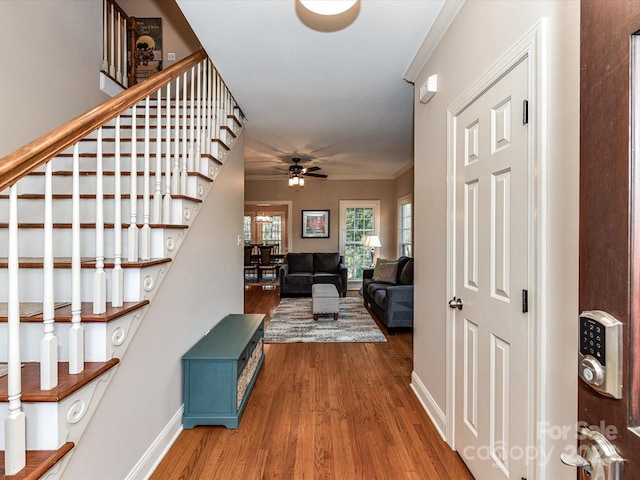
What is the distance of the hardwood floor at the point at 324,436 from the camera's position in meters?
1.78

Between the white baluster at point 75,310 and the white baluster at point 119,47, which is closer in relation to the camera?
the white baluster at point 75,310

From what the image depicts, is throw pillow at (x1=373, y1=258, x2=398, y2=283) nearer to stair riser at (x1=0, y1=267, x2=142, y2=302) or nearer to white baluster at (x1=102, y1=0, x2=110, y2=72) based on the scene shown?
stair riser at (x1=0, y1=267, x2=142, y2=302)

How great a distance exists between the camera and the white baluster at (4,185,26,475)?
3.19ft

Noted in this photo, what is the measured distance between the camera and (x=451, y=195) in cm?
195

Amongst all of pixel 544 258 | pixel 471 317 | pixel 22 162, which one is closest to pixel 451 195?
pixel 471 317

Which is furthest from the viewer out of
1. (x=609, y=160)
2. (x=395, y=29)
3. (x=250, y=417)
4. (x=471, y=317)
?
(x=250, y=417)

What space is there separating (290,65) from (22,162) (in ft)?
6.90

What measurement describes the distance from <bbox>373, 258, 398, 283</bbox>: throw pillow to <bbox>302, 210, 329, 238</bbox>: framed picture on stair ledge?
2.46 m

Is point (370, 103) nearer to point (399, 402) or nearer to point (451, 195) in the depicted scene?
point (451, 195)

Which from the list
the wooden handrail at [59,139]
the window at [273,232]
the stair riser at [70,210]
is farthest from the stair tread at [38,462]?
the window at [273,232]

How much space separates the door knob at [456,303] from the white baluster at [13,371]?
1.94 metres

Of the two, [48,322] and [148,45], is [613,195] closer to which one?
[48,322]

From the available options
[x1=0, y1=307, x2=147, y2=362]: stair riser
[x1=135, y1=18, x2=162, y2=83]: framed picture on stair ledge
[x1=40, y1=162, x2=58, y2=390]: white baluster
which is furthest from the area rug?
[x1=135, y1=18, x2=162, y2=83]: framed picture on stair ledge

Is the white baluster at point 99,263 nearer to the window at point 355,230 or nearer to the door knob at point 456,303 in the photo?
the door knob at point 456,303
